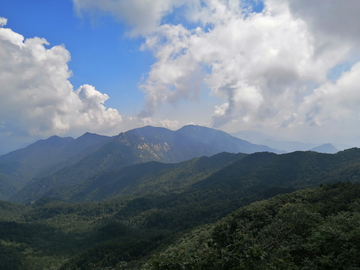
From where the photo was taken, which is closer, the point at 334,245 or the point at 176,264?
the point at 176,264

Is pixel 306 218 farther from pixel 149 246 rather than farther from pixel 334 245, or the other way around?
pixel 149 246

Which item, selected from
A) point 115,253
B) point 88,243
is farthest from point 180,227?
point 88,243

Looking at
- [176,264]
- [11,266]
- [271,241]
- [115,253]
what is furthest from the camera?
[11,266]

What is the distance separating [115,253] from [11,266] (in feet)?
281

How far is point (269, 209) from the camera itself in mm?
80938

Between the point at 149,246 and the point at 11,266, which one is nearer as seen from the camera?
the point at 149,246

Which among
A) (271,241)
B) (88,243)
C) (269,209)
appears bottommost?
(88,243)

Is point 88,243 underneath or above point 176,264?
underneath

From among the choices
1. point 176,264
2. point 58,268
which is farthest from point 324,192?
point 58,268

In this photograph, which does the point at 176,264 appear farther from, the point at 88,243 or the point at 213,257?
the point at 88,243

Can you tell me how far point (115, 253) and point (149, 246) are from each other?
23124mm

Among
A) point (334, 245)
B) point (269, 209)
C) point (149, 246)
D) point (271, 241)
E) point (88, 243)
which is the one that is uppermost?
point (271, 241)

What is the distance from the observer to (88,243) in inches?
7712

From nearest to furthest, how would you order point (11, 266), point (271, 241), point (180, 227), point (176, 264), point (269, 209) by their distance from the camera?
point (176, 264)
point (271, 241)
point (269, 209)
point (11, 266)
point (180, 227)
